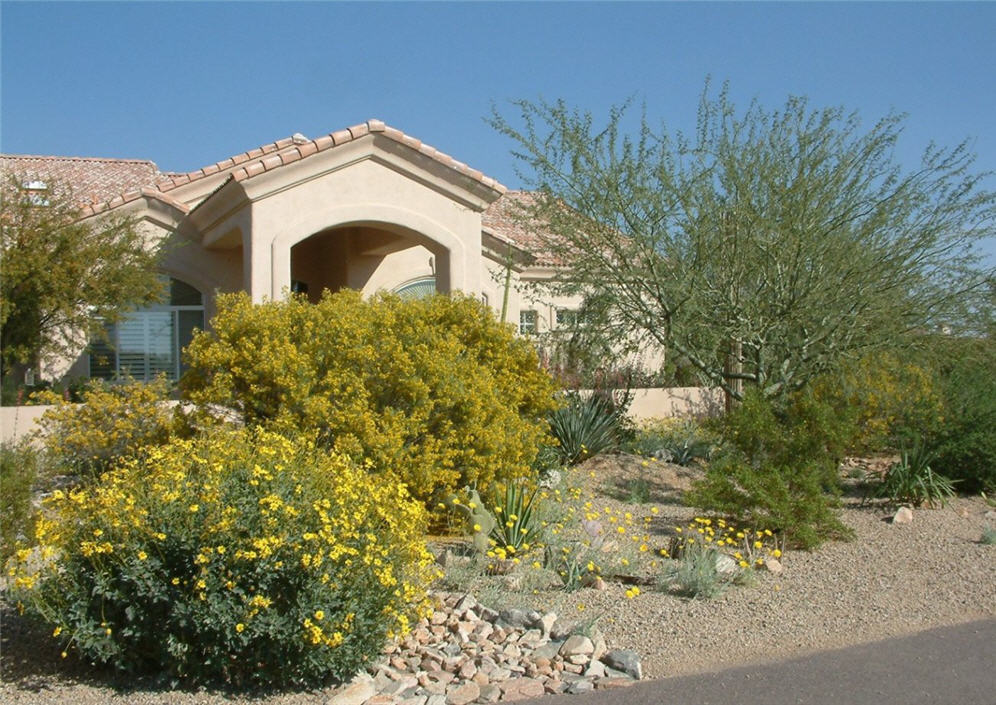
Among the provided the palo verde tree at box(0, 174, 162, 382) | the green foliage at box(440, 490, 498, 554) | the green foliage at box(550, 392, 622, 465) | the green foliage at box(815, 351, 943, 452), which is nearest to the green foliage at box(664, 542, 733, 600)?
the green foliage at box(440, 490, 498, 554)

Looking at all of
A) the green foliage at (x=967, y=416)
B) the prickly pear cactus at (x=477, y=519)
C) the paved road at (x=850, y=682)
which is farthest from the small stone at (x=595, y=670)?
the green foliage at (x=967, y=416)

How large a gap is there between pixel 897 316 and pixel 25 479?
30.8 feet

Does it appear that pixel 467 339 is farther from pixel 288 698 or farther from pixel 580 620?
pixel 288 698

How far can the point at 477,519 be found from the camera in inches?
359

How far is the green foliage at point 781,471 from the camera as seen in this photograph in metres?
9.80

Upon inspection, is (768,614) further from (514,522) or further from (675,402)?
(675,402)

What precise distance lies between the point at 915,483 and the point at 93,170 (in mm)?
24821

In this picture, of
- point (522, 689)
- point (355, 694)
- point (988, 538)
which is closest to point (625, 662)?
point (522, 689)

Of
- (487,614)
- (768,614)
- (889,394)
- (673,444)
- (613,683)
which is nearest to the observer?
(613,683)

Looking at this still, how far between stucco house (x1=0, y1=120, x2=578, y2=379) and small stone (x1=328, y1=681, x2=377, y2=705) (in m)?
7.91

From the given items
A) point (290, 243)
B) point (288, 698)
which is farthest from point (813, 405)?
point (290, 243)

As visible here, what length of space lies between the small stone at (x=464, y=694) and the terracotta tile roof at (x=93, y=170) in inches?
926

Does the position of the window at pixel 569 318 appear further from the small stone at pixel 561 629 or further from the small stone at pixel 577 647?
the small stone at pixel 577 647

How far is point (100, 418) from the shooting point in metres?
10.7
